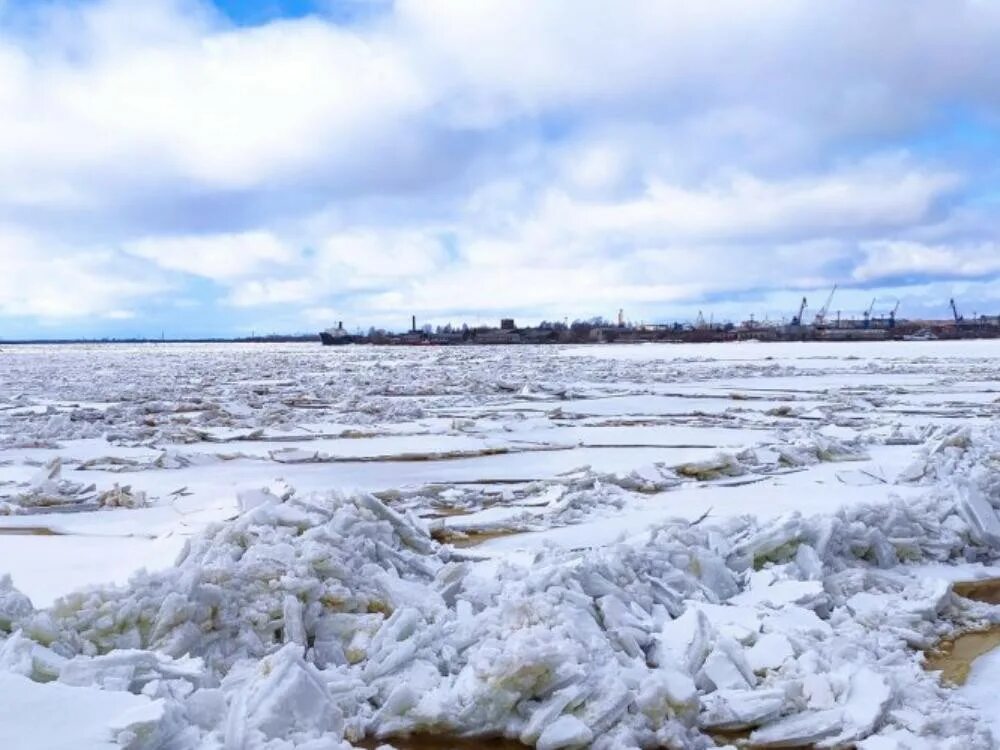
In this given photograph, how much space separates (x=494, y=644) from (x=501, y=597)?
44 cm

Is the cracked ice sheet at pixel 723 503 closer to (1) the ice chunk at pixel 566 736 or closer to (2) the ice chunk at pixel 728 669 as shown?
(2) the ice chunk at pixel 728 669

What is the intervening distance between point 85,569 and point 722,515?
12.5 feet

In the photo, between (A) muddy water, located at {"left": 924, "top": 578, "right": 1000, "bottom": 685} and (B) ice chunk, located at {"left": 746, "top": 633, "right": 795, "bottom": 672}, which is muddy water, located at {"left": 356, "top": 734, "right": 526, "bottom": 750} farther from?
(A) muddy water, located at {"left": 924, "top": 578, "right": 1000, "bottom": 685}

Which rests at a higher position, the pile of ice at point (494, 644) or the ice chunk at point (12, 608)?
the ice chunk at point (12, 608)

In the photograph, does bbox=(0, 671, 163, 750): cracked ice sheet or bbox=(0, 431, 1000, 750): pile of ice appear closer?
bbox=(0, 671, 163, 750): cracked ice sheet

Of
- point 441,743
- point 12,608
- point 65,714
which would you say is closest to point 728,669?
point 441,743

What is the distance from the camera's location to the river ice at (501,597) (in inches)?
121

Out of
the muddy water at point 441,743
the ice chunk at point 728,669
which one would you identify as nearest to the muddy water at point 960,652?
the ice chunk at point 728,669

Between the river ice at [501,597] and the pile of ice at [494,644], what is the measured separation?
0.04 feet

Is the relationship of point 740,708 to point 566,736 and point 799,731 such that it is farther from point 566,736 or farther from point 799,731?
point 566,736

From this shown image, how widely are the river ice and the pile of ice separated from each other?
1cm

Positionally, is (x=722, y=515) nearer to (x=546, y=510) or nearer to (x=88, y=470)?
(x=546, y=510)

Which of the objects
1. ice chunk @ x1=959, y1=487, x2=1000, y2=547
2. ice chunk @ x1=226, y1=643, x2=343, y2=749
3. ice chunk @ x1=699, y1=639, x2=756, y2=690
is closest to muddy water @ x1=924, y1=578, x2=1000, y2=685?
ice chunk @ x1=699, y1=639, x2=756, y2=690

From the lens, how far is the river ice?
3064mm
